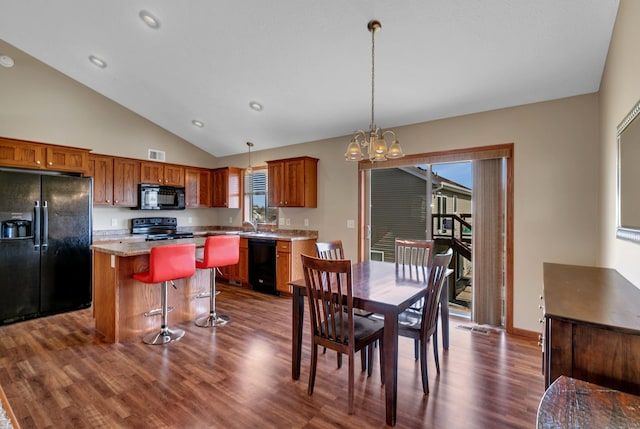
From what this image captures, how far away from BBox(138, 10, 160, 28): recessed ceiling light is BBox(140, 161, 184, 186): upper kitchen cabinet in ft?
9.01

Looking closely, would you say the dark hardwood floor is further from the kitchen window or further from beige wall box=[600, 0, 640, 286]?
the kitchen window

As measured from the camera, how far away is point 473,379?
2.43 meters

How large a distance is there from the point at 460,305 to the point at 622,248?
98.3 inches

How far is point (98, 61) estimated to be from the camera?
405 centimetres

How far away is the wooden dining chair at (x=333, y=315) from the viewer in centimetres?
198

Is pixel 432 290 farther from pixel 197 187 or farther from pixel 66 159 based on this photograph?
pixel 197 187

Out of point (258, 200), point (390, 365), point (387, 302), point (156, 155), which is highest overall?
point (156, 155)

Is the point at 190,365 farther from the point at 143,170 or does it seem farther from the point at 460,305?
the point at 143,170

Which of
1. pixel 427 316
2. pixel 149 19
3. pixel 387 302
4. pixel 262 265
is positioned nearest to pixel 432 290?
pixel 427 316

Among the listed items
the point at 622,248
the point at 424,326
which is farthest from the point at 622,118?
the point at 424,326

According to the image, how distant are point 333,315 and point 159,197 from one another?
4660 mm


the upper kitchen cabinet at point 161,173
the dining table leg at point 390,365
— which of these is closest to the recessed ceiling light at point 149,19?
the upper kitchen cabinet at point 161,173

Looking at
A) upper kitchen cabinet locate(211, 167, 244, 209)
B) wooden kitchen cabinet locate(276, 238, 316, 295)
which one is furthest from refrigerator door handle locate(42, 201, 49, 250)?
wooden kitchen cabinet locate(276, 238, 316, 295)

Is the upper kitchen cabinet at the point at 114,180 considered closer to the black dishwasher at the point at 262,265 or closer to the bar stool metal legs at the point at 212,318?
the black dishwasher at the point at 262,265
